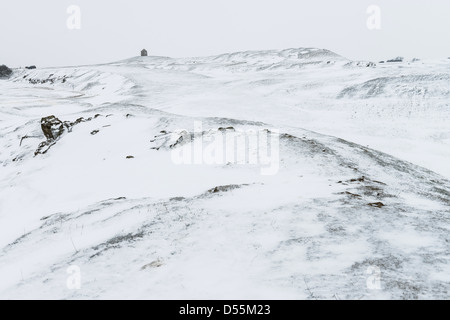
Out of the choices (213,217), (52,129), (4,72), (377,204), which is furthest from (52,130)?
(4,72)

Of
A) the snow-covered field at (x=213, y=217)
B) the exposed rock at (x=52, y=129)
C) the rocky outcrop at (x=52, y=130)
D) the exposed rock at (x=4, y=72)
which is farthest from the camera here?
the exposed rock at (x=4, y=72)

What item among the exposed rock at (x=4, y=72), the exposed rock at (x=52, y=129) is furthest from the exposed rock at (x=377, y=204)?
the exposed rock at (x=4, y=72)

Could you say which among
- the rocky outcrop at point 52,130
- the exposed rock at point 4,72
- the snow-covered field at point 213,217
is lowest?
the snow-covered field at point 213,217

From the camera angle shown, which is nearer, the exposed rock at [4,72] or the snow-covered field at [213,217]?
the snow-covered field at [213,217]

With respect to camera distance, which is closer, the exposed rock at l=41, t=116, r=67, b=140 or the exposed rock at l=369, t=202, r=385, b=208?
the exposed rock at l=369, t=202, r=385, b=208

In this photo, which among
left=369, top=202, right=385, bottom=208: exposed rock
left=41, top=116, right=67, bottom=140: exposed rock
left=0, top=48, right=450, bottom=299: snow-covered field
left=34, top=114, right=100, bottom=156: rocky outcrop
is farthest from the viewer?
left=41, top=116, right=67, bottom=140: exposed rock

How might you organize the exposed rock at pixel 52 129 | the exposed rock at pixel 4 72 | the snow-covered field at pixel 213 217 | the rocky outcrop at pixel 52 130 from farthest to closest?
1. the exposed rock at pixel 4 72
2. the exposed rock at pixel 52 129
3. the rocky outcrop at pixel 52 130
4. the snow-covered field at pixel 213 217

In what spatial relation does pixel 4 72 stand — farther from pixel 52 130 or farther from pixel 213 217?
pixel 213 217

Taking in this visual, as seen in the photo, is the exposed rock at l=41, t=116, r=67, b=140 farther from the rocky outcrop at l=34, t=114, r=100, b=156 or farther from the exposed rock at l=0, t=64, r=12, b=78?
the exposed rock at l=0, t=64, r=12, b=78

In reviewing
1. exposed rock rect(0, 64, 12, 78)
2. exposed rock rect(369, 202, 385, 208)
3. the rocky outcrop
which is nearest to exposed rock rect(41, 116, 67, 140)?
the rocky outcrop

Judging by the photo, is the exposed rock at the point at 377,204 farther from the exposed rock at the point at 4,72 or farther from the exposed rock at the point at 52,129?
the exposed rock at the point at 4,72

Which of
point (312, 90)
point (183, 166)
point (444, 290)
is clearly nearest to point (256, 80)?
point (312, 90)
